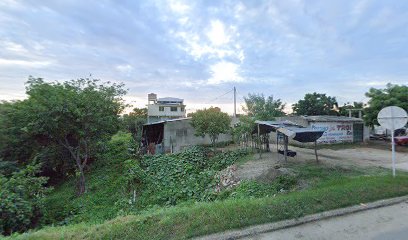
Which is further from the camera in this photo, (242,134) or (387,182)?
(242,134)

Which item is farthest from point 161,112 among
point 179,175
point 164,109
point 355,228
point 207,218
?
point 355,228

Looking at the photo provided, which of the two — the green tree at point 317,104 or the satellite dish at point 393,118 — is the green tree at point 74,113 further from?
the green tree at point 317,104

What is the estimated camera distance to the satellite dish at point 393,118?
8.13 m

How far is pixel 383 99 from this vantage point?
63.2 feet

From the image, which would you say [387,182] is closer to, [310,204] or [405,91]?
[310,204]

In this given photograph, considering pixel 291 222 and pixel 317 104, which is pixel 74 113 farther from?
pixel 317 104

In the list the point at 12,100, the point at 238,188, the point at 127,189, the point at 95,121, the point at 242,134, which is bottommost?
the point at 127,189

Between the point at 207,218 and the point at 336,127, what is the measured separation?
21.8 meters

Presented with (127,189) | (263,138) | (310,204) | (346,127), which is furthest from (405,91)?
(127,189)

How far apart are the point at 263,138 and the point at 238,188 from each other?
942 cm

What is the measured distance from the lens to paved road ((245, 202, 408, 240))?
4.40 metres

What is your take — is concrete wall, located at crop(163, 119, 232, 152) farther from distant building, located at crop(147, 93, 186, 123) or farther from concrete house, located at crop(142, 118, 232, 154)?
distant building, located at crop(147, 93, 186, 123)

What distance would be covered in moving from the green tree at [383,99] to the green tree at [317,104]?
57.5 ft

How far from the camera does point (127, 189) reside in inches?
454
